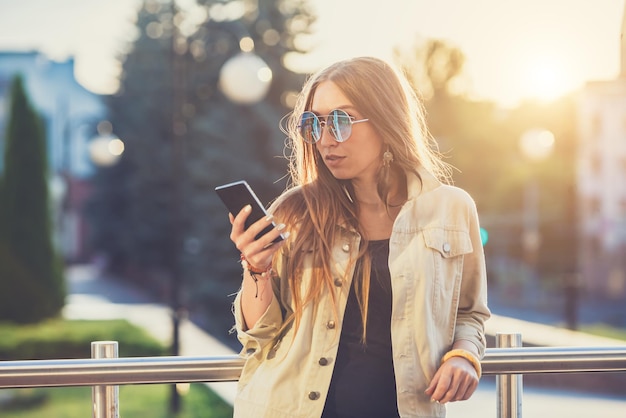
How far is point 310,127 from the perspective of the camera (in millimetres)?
2275

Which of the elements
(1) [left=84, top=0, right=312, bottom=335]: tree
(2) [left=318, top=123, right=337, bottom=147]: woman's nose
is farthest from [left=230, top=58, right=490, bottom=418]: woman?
(1) [left=84, top=0, right=312, bottom=335]: tree

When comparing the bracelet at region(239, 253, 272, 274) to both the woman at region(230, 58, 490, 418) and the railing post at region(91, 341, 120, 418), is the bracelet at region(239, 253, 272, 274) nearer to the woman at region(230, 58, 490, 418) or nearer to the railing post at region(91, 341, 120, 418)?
the woman at region(230, 58, 490, 418)

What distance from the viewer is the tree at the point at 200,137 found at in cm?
2020

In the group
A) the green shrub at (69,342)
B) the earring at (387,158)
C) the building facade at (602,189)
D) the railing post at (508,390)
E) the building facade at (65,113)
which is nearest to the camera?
the earring at (387,158)

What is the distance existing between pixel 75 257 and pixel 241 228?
197 ft

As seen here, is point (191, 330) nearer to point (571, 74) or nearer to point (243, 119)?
point (243, 119)

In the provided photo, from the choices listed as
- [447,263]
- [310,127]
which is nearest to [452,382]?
[447,263]

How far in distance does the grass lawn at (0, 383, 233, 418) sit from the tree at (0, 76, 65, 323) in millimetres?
6409

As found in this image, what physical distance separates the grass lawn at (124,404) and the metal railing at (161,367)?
7.93 m

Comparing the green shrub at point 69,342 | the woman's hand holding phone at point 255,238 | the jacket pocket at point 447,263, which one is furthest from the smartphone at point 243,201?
the green shrub at point 69,342

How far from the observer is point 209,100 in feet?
82.0

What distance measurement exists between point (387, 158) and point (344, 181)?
139mm

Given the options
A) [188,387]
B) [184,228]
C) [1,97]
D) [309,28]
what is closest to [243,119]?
[309,28]

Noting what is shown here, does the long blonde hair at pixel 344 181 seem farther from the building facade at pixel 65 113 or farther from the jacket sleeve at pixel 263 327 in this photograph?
the building facade at pixel 65 113
